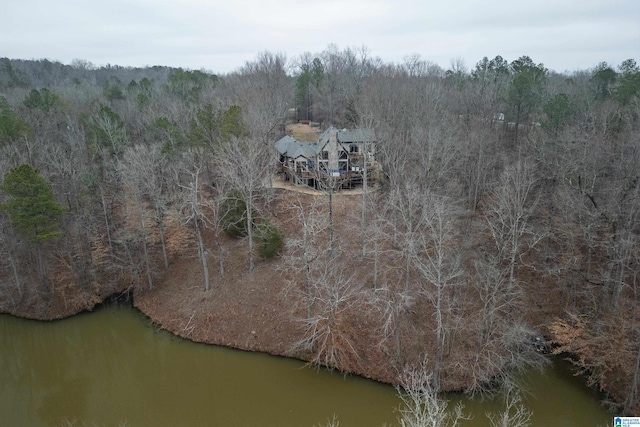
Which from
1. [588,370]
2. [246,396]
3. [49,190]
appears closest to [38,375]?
[49,190]

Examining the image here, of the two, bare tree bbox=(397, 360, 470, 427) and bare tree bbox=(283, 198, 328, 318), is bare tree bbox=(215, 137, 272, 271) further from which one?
bare tree bbox=(397, 360, 470, 427)

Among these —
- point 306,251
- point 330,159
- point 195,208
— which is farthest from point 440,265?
point 330,159

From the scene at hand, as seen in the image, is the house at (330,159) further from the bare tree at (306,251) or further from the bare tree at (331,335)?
the bare tree at (331,335)

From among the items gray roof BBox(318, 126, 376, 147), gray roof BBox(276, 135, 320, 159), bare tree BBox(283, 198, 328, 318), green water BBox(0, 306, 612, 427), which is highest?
gray roof BBox(318, 126, 376, 147)

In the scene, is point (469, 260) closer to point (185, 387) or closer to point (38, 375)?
point (185, 387)

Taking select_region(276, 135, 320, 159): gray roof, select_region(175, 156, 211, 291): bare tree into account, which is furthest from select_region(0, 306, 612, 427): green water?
select_region(276, 135, 320, 159): gray roof

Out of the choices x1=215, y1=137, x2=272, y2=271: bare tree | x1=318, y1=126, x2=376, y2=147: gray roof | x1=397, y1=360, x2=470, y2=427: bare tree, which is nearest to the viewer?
x1=397, y1=360, x2=470, y2=427: bare tree

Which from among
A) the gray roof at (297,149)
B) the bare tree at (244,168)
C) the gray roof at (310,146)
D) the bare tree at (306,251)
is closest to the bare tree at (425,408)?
the bare tree at (306,251)
